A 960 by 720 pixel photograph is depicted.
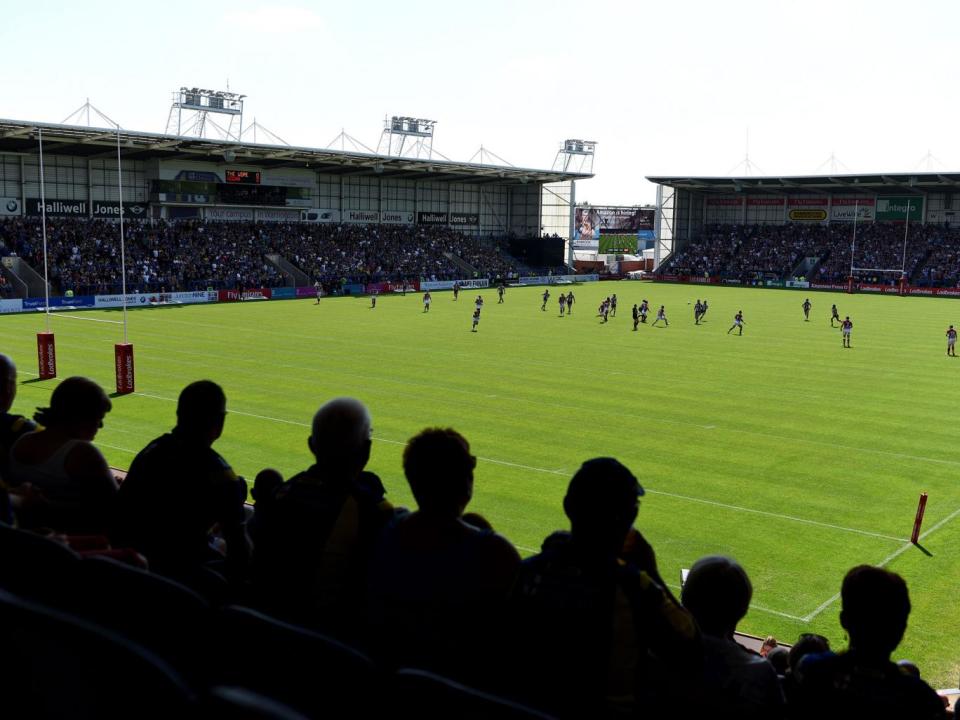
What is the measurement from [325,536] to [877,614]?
2316mm

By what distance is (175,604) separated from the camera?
3002 millimetres

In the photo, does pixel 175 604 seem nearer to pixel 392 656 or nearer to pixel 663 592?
pixel 392 656

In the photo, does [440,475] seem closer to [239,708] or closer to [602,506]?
[602,506]

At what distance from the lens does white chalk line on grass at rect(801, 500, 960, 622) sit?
39.9 ft

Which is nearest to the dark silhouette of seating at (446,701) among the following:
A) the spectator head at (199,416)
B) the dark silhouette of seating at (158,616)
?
the dark silhouette of seating at (158,616)

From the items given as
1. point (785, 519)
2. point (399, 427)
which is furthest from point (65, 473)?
point (399, 427)

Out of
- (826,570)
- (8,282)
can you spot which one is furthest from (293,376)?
(8,282)

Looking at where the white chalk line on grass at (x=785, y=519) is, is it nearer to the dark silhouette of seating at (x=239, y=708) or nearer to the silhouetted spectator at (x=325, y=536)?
the silhouetted spectator at (x=325, y=536)

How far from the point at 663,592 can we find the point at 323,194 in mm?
83832

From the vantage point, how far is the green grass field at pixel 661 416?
14.5 metres

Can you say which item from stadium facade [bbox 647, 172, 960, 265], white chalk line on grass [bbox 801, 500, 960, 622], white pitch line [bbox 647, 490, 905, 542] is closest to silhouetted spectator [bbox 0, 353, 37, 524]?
white chalk line on grass [bbox 801, 500, 960, 622]

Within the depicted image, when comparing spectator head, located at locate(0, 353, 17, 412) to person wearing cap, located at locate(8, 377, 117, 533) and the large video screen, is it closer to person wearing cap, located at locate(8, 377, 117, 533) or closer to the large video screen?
person wearing cap, located at locate(8, 377, 117, 533)

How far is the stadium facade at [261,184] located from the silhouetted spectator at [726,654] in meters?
49.6

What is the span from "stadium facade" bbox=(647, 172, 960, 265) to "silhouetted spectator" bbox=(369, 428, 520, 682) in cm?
9408
